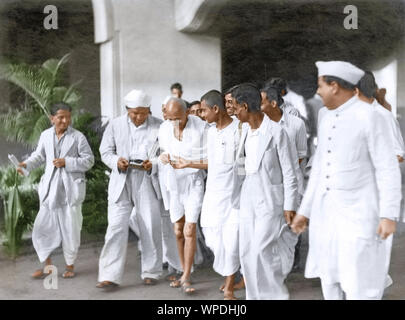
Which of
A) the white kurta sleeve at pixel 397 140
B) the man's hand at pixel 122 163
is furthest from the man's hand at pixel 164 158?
the white kurta sleeve at pixel 397 140

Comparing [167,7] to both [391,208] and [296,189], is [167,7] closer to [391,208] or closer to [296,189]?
[296,189]

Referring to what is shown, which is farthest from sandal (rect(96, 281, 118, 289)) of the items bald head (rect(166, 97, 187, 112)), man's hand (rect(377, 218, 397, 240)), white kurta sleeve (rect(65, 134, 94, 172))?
man's hand (rect(377, 218, 397, 240))

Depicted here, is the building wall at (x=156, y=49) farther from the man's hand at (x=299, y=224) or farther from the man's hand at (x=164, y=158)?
the man's hand at (x=299, y=224)

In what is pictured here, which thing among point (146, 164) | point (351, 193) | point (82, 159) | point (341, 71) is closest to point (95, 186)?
point (82, 159)

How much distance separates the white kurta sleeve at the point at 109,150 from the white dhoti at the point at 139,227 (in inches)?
7.5

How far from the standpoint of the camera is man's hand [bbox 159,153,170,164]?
571 centimetres

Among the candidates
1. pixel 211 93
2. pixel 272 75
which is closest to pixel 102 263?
pixel 211 93

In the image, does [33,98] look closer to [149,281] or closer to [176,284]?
[149,281]

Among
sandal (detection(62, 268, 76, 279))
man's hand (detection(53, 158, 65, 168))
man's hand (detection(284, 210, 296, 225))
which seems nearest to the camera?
man's hand (detection(284, 210, 296, 225))

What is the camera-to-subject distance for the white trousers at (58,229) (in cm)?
586

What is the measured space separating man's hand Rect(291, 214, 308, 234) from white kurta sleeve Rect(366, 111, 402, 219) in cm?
66

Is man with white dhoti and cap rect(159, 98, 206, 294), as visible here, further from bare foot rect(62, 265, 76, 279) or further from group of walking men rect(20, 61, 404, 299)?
bare foot rect(62, 265, 76, 279)

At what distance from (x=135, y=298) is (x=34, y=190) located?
1.40 meters

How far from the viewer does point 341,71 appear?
5.24m
